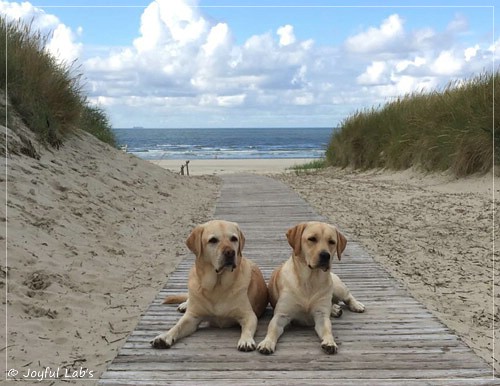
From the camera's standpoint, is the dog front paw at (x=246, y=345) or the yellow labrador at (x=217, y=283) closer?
the dog front paw at (x=246, y=345)

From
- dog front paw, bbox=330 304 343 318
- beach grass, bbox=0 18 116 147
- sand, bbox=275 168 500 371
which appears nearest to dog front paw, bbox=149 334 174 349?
dog front paw, bbox=330 304 343 318

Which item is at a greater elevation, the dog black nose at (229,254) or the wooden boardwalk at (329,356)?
the dog black nose at (229,254)

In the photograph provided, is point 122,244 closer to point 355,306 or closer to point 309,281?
point 355,306

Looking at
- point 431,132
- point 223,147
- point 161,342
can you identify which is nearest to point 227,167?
point 431,132

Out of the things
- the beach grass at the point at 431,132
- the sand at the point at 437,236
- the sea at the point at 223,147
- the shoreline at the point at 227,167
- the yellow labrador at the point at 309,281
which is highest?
the beach grass at the point at 431,132

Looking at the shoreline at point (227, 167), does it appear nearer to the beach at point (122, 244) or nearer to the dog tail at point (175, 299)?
the beach at point (122, 244)

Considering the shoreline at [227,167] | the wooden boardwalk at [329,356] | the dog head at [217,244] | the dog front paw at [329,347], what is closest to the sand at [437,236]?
the wooden boardwalk at [329,356]

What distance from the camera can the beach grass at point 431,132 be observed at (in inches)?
504

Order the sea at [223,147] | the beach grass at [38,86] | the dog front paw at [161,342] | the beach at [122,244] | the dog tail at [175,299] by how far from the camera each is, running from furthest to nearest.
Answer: the sea at [223,147]
the beach grass at [38,86]
the dog tail at [175,299]
the beach at [122,244]
the dog front paw at [161,342]

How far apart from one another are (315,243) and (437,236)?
490 centimetres

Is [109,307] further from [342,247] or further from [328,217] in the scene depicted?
[328,217]

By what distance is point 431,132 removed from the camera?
15703 mm

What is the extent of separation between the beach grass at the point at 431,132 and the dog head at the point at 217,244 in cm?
984

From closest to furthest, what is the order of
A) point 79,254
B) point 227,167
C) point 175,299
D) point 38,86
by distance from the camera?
point 175,299 → point 79,254 → point 38,86 → point 227,167
